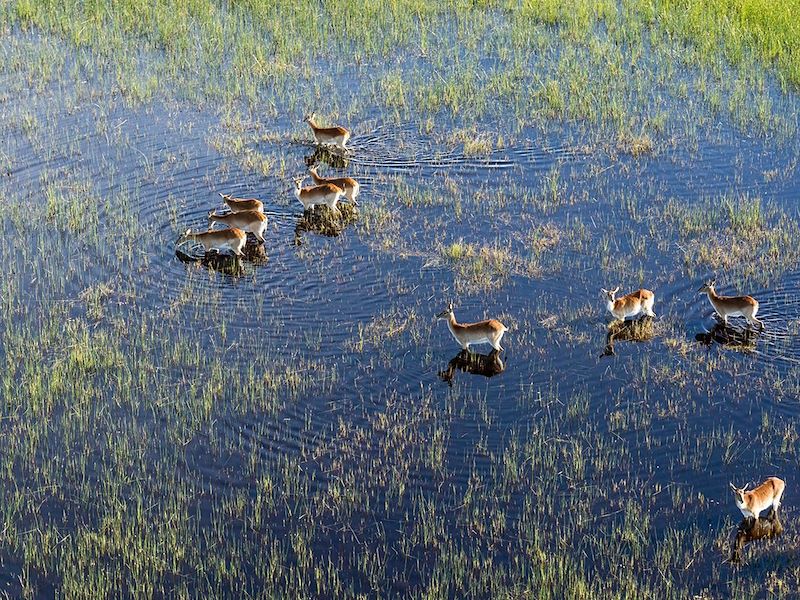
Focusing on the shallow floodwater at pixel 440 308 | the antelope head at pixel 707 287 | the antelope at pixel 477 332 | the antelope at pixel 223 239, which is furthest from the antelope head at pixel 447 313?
the antelope at pixel 223 239

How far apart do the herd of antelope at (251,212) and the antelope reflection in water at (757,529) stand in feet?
25.6

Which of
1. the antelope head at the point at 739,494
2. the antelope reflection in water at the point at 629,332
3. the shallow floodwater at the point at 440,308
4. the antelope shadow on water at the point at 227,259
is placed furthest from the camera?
the antelope shadow on water at the point at 227,259

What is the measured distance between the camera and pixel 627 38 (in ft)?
81.1

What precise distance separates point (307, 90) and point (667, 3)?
8821mm

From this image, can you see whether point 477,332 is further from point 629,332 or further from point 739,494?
point 739,494

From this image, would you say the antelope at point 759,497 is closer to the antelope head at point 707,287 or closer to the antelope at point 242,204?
the antelope head at point 707,287

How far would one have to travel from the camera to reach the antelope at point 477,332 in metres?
13.5

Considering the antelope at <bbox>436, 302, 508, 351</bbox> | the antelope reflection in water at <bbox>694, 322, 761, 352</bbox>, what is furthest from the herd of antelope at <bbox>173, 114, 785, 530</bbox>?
the antelope reflection in water at <bbox>694, 322, 761, 352</bbox>

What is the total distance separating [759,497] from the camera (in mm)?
10625

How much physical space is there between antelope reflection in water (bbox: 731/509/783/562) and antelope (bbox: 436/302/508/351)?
3.65 m

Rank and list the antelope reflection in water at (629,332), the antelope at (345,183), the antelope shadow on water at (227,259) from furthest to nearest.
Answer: the antelope at (345,183)
the antelope shadow on water at (227,259)
the antelope reflection in water at (629,332)

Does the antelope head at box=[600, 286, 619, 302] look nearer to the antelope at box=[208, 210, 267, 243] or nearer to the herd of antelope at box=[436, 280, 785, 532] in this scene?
the herd of antelope at box=[436, 280, 785, 532]

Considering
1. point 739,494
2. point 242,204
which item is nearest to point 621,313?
point 739,494

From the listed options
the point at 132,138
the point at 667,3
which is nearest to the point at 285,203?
the point at 132,138
